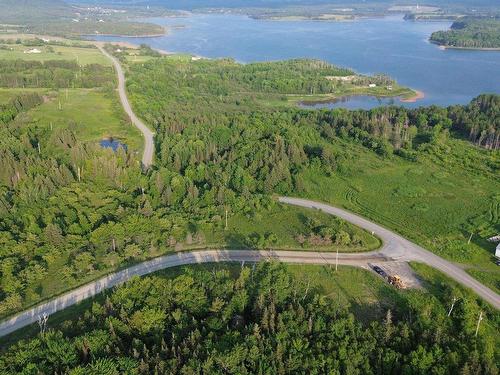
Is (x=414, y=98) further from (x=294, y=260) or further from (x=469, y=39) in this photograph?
(x=469, y=39)

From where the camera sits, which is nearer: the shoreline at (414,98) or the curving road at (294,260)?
the curving road at (294,260)

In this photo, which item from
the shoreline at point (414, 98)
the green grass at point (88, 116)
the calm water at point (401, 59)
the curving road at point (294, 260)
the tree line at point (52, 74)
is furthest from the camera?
the calm water at point (401, 59)

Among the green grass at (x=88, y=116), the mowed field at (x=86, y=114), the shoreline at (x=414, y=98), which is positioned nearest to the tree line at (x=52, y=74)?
the mowed field at (x=86, y=114)

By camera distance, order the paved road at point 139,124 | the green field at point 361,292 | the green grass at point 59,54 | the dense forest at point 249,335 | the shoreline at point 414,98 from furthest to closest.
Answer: the green grass at point 59,54, the shoreline at point 414,98, the paved road at point 139,124, the green field at point 361,292, the dense forest at point 249,335

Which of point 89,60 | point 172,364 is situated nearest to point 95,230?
point 172,364

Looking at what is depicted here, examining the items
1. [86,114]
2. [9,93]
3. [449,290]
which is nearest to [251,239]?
[449,290]

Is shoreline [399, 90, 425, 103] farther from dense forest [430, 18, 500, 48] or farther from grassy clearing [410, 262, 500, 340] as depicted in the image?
dense forest [430, 18, 500, 48]

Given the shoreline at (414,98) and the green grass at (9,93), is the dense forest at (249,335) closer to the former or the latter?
the green grass at (9,93)

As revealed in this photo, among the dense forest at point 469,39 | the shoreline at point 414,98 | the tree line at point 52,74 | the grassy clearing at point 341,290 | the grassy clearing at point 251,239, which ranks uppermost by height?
the dense forest at point 469,39

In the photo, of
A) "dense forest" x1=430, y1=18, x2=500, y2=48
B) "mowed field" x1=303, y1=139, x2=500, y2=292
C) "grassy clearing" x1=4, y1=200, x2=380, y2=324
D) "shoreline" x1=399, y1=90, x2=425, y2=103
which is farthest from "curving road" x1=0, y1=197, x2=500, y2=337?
"dense forest" x1=430, y1=18, x2=500, y2=48
